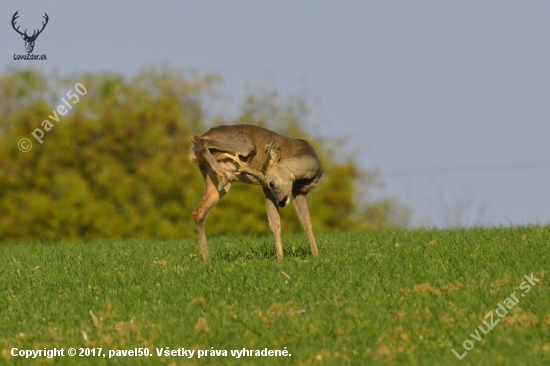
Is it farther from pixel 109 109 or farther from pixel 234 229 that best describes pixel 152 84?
pixel 234 229

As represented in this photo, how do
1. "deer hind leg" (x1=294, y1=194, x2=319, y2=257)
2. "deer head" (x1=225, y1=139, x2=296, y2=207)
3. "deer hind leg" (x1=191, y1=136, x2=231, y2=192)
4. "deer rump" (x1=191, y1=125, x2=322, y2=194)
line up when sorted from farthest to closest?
"deer hind leg" (x1=294, y1=194, x2=319, y2=257) → "deer rump" (x1=191, y1=125, x2=322, y2=194) → "deer head" (x1=225, y1=139, x2=296, y2=207) → "deer hind leg" (x1=191, y1=136, x2=231, y2=192)

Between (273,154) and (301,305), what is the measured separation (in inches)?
130

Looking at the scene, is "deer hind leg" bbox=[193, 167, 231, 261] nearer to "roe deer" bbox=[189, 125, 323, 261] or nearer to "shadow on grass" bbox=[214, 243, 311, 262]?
"roe deer" bbox=[189, 125, 323, 261]

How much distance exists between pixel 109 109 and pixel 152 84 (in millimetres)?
14590

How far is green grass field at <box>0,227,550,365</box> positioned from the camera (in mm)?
7426

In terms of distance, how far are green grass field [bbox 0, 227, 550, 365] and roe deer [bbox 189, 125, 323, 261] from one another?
82 centimetres

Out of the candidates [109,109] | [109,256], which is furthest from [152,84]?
[109,256]

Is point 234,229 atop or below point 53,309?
atop

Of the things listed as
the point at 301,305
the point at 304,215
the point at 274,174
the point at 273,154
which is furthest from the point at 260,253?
the point at 301,305

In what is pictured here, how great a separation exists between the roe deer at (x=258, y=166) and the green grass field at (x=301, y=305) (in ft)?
2.68

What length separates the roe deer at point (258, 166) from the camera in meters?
11.6

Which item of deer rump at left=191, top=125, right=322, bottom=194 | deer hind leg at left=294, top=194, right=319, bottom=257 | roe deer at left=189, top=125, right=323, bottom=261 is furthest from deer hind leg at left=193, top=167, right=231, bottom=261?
deer hind leg at left=294, top=194, right=319, bottom=257

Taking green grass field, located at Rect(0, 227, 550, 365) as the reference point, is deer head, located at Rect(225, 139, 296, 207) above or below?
above

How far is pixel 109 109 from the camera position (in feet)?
101
